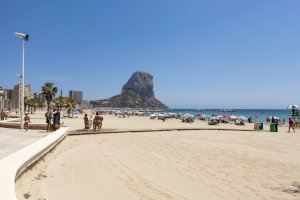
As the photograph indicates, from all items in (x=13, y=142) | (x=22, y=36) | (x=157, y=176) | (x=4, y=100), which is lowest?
(x=157, y=176)

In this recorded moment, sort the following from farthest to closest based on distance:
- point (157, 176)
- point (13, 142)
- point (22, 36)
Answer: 1. point (22, 36)
2. point (13, 142)
3. point (157, 176)

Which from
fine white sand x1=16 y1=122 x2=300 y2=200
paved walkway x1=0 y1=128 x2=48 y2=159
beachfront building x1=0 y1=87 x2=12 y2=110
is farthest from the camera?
beachfront building x1=0 y1=87 x2=12 y2=110

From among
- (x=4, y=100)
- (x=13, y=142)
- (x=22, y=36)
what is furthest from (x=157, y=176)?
(x=4, y=100)

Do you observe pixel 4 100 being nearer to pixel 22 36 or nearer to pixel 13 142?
pixel 22 36

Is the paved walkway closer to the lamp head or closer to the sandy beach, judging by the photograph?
the sandy beach

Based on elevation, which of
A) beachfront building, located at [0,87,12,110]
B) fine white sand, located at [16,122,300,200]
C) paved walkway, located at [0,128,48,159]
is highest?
beachfront building, located at [0,87,12,110]

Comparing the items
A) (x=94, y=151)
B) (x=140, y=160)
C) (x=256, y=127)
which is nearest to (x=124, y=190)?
(x=140, y=160)

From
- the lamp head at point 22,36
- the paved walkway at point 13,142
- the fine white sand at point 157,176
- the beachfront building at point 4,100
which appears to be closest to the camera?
the fine white sand at point 157,176

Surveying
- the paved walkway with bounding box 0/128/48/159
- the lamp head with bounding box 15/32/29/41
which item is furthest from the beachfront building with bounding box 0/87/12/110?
the paved walkway with bounding box 0/128/48/159

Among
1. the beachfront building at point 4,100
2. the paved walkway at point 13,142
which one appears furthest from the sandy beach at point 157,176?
the beachfront building at point 4,100

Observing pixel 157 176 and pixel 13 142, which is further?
pixel 13 142

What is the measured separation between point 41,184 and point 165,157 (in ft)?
21.3

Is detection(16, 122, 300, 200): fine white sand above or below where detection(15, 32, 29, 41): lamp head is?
below

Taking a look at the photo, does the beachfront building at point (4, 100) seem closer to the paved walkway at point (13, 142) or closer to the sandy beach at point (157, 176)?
the paved walkway at point (13, 142)
